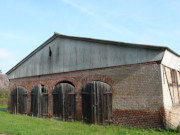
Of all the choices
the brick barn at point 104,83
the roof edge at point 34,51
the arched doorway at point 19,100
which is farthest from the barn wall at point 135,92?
the arched doorway at point 19,100

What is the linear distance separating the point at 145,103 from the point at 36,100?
8.53 metres

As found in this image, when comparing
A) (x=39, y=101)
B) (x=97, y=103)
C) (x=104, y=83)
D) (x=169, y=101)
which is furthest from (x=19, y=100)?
(x=169, y=101)

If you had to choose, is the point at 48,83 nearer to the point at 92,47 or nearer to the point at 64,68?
the point at 64,68

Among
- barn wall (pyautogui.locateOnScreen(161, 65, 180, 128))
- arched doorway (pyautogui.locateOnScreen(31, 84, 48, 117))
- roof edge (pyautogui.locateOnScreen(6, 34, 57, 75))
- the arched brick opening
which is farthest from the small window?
the arched brick opening

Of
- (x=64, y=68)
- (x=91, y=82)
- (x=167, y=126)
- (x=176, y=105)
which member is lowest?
(x=167, y=126)

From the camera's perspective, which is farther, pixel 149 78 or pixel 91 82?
pixel 91 82

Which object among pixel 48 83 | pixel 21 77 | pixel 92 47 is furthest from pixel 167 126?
pixel 21 77

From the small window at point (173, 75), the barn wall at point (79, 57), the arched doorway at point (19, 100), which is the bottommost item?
the arched doorway at point (19, 100)

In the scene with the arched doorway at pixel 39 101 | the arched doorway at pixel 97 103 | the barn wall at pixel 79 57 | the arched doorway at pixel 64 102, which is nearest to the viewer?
the barn wall at pixel 79 57

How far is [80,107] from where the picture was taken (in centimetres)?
1125

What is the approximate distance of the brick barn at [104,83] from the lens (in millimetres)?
8695

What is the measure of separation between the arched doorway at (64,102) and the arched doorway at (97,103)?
1052 mm

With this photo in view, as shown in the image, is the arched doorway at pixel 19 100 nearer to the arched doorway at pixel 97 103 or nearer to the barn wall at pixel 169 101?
the arched doorway at pixel 97 103

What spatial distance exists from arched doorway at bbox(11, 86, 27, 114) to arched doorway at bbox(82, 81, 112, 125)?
20.8 ft
